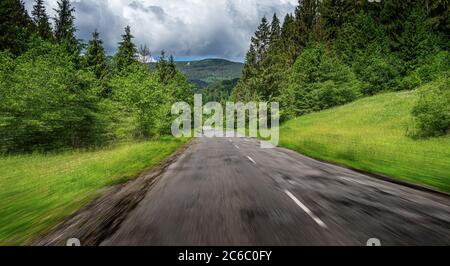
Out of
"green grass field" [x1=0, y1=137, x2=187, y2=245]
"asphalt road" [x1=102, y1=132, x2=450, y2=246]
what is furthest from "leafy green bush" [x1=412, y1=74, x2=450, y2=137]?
"green grass field" [x1=0, y1=137, x2=187, y2=245]

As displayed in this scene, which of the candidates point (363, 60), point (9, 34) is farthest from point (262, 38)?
point (9, 34)

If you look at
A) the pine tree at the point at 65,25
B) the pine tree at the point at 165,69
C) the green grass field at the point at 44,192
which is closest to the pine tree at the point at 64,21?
the pine tree at the point at 65,25

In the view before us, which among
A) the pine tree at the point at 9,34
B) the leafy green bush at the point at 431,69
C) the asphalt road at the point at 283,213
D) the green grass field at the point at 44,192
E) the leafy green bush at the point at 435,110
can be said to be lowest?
the green grass field at the point at 44,192

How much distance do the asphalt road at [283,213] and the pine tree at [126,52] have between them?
1620 inches

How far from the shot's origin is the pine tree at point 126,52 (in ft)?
152

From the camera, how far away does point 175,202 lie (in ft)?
21.6

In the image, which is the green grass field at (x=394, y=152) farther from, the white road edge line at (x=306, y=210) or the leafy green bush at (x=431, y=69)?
the leafy green bush at (x=431, y=69)

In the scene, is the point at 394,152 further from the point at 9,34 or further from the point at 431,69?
the point at 9,34

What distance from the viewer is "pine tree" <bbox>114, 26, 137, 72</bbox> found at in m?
46.3

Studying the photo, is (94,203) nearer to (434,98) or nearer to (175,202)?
(175,202)

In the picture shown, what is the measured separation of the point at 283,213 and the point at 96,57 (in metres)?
44.7

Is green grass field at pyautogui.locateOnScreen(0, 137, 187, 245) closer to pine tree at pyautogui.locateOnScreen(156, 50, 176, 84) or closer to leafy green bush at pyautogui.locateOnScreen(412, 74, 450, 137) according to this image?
leafy green bush at pyautogui.locateOnScreen(412, 74, 450, 137)
